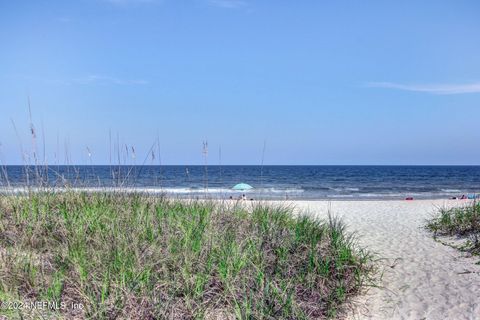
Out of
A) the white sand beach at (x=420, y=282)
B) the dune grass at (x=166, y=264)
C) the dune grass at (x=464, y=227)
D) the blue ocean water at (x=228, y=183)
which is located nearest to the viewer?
the dune grass at (x=166, y=264)

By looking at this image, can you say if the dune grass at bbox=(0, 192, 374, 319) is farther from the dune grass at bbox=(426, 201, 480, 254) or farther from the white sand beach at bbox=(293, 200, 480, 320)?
the dune grass at bbox=(426, 201, 480, 254)

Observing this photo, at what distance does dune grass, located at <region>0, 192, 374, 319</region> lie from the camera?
4.91m

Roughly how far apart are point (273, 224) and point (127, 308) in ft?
9.96

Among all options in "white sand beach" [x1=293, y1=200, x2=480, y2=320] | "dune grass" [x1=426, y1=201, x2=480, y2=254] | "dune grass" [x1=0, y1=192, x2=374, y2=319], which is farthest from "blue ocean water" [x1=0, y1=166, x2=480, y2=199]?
"dune grass" [x1=426, y1=201, x2=480, y2=254]

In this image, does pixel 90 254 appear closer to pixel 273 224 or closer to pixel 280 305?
pixel 280 305

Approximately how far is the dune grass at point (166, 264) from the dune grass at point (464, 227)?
3.05 metres

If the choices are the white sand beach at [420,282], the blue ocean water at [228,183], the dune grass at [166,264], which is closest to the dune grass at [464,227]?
the white sand beach at [420,282]

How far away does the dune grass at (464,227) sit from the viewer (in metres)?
8.38

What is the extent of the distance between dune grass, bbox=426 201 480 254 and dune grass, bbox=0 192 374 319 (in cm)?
305

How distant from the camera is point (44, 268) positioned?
5.49 m

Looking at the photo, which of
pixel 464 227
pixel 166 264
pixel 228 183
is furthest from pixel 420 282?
pixel 228 183

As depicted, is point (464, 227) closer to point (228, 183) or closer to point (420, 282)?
point (420, 282)

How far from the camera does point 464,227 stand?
9.38 m

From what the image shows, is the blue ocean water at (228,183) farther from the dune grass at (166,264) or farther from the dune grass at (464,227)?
the dune grass at (464,227)
